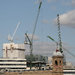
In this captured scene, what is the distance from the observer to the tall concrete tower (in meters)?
154

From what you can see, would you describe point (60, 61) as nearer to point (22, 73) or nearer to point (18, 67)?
point (22, 73)

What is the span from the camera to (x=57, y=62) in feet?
505

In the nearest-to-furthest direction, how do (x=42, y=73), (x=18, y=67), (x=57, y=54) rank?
(x=57, y=54) < (x=42, y=73) < (x=18, y=67)

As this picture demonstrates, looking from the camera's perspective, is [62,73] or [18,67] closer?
[62,73]

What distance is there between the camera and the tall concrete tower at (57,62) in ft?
504

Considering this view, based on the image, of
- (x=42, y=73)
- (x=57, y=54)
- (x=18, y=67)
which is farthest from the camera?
(x=18, y=67)

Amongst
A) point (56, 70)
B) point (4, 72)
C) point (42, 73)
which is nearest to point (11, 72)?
point (4, 72)

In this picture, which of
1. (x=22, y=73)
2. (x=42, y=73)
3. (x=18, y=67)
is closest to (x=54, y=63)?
(x=42, y=73)

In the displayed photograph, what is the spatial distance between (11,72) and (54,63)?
1241 inches

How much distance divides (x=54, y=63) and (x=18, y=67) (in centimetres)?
5204

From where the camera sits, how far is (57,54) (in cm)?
15375

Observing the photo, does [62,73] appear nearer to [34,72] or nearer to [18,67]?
[34,72]

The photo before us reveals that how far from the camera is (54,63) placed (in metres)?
154

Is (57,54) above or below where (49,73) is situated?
above
